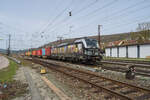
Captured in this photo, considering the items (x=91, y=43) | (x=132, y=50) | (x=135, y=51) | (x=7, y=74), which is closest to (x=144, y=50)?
(x=135, y=51)

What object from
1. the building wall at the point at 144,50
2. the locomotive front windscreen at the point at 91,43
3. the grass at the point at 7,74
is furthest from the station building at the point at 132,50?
the grass at the point at 7,74

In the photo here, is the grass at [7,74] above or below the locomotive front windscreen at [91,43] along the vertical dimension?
below

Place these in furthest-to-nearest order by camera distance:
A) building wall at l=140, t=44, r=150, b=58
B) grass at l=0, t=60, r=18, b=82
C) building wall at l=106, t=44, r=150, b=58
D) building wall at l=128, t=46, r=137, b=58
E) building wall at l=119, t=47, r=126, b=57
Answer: building wall at l=119, t=47, r=126, b=57
building wall at l=128, t=46, r=137, b=58
building wall at l=106, t=44, r=150, b=58
building wall at l=140, t=44, r=150, b=58
grass at l=0, t=60, r=18, b=82

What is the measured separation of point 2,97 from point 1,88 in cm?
152

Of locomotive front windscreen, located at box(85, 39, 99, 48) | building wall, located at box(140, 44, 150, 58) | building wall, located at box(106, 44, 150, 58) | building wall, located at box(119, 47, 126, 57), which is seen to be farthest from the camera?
building wall, located at box(119, 47, 126, 57)

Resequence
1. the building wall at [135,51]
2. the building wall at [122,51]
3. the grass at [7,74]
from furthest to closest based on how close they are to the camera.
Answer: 1. the building wall at [122,51]
2. the building wall at [135,51]
3. the grass at [7,74]

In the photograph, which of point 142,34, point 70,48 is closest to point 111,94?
point 70,48

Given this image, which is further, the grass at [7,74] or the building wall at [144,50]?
the building wall at [144,50]

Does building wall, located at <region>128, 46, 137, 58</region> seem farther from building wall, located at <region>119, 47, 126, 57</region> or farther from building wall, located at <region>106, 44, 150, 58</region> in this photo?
building wall, located at <region>119, 47, 126, 57</region>

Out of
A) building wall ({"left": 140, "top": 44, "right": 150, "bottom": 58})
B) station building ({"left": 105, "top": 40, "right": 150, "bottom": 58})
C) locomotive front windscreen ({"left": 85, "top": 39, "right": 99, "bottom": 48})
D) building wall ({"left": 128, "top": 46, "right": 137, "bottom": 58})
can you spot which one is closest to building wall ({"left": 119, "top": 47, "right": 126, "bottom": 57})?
station building ({"left": 105, "top": 40, "right": 150, "bottom": 58})

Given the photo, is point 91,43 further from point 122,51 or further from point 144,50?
point 122,51

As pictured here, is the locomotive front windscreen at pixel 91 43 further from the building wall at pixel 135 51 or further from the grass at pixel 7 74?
the building wall at pixel 135 51

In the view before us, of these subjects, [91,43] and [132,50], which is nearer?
[91,43]

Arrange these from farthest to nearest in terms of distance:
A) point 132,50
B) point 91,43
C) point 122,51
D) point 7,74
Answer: point 122,51
point 132,50
point 91,43
point 7,74
